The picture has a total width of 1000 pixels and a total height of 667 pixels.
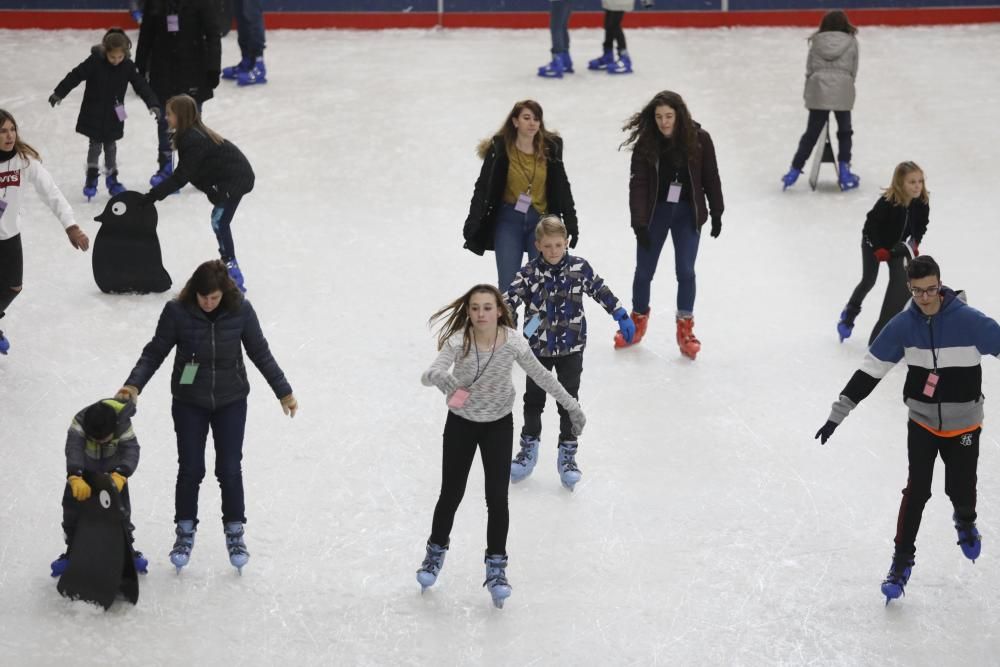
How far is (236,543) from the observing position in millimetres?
6254

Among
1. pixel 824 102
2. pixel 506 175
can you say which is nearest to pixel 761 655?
pixel 506 175

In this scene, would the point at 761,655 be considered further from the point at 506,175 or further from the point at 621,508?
the point at 506,175

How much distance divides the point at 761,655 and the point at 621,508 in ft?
4.03

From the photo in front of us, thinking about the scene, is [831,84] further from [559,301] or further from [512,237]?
[559,301]

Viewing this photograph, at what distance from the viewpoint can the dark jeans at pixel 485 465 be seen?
6004mm

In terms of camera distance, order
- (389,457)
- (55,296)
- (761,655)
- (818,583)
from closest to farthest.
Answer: (761,655) → (818,583) → (389,457) → (55,296)

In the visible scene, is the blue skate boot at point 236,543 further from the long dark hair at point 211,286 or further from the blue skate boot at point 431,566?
the long dark hair at point 211,286

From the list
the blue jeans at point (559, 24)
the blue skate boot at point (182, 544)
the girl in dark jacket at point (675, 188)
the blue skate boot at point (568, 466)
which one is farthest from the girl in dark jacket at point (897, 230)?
the blue jeans at point (559, 24)

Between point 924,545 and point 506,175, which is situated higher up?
point 506,175

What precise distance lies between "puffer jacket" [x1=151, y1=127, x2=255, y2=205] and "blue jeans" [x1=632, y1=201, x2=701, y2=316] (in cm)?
235

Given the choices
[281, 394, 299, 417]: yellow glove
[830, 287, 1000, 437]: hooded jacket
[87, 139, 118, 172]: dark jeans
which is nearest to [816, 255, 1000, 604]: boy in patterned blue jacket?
[830, 287, 1000, 437]: hooded jacket

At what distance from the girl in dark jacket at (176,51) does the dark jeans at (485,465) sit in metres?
5.57

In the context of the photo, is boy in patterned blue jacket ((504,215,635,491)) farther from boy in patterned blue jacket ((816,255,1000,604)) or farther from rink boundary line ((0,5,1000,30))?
rink boundary line ((0,5,1000,30))

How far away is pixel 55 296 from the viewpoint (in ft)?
30.2
